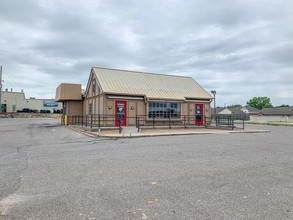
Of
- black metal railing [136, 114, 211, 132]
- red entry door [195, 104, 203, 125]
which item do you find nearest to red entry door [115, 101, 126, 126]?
black metal railing [136, 114, 211, 132]

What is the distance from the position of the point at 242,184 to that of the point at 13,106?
66001 millimetres

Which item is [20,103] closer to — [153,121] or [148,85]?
[148,85]

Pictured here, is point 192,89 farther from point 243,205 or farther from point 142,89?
point 243,205

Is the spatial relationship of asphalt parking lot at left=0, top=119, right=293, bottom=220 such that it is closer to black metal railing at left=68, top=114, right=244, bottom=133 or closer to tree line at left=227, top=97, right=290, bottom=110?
black metal railing at left=68, top=114, right=244, bottom=133

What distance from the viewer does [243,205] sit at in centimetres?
343

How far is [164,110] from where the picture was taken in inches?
800

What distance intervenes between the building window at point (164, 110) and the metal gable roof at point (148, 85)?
758 mm

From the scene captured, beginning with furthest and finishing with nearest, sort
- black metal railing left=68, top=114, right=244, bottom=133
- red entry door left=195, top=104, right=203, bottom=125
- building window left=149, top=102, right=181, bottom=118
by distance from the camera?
red entry door left=195, top=104, right=203, bottom=125 → building window left=149, top=102, right=181, bottom=118 → black metal railing left=68, top=114, right=244, bottom=133

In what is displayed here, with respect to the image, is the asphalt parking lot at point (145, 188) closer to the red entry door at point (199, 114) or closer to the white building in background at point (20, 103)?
the red entry door at point (199, 114)

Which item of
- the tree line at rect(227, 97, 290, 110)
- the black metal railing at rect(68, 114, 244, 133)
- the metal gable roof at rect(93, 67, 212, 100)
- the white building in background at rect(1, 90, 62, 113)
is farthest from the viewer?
the tree line at rect(227, 97, 290, 110)

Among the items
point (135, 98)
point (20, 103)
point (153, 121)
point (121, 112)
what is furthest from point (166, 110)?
point (20, 103)

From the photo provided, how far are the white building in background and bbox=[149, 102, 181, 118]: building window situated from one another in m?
50.4

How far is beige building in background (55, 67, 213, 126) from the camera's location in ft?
61.1

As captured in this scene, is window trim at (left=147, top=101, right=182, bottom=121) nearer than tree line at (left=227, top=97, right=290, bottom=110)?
Yes
